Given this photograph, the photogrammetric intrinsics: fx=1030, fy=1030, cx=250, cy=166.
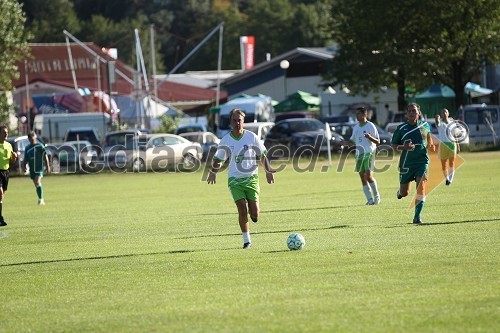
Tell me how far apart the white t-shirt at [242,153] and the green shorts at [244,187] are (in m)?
0.06

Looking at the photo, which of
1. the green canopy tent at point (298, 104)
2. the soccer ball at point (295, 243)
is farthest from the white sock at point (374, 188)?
the green canopy tent at point (298, 104)

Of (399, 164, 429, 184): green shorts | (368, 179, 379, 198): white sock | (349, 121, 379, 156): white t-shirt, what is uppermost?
(349, 121, 379, 156): white t-shirt

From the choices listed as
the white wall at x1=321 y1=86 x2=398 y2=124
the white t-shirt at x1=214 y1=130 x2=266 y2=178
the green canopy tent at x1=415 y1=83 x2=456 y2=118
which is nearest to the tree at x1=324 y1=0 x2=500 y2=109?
the green canopy tent at x1=415 y1=83 x2=456 y2=118

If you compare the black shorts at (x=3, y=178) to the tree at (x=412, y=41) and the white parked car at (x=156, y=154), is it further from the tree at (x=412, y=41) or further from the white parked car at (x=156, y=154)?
the tree at (x=412, y=41)

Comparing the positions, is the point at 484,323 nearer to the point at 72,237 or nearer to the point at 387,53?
the point at 72,237

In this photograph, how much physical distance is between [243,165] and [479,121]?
3539 cm

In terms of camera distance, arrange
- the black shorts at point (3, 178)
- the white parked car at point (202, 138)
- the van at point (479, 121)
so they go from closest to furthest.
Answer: the black shorts at point (3, 178) → the van at point (479, 121) → the white parked car at point (202, 138)

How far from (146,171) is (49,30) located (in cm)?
7205

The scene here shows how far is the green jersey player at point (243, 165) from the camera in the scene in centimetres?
1481

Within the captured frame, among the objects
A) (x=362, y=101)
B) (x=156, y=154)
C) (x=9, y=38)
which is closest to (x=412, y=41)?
(x=362, y=101)

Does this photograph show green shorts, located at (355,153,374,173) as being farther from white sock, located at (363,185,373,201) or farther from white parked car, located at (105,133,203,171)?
white parked car, located at (105,133,203,171)

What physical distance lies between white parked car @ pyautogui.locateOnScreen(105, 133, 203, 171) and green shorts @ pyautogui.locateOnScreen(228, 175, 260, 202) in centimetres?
3130

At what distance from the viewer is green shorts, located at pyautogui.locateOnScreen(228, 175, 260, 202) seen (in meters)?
14.9

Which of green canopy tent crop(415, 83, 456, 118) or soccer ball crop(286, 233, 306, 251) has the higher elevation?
green canopy tent crop(415, 83, 456, 118)
